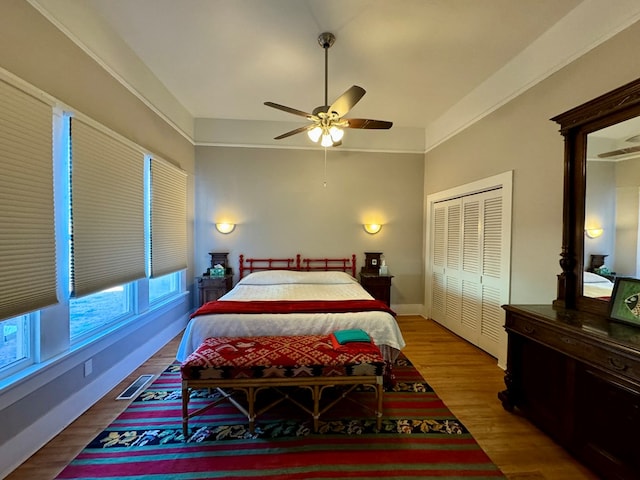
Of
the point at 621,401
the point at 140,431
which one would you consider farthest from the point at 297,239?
the point at 621,401

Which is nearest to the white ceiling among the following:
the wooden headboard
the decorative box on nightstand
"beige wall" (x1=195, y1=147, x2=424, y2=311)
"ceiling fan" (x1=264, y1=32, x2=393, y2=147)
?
"ceiling fan" (x1=264, y1=32, x2=393, y2=147)

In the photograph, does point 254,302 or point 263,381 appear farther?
point 254,302

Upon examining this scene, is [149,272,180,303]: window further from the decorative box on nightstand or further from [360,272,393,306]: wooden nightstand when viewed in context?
[360,272,393,306]: wooden nightstand

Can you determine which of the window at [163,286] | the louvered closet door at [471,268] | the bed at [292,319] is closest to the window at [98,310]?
the window at [163,286]

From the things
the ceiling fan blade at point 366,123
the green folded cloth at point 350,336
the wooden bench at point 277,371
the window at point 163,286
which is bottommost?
the wooden bench at point 277,371

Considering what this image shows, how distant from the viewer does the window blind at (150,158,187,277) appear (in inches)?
132

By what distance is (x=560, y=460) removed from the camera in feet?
6.04

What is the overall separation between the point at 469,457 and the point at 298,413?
126 centimetres

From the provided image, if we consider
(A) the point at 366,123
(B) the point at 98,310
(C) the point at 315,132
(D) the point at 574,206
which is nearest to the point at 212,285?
(B) the point at 98,310

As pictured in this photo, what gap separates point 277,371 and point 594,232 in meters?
2.61

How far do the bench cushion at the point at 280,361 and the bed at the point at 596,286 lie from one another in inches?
65.0

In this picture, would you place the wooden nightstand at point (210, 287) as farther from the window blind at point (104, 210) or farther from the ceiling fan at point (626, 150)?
the ceiling fan at point (626, 150)

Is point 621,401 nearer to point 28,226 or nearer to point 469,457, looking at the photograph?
point 469,457

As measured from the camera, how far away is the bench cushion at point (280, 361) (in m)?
2.00
